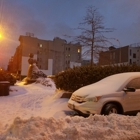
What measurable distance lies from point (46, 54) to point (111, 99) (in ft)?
164

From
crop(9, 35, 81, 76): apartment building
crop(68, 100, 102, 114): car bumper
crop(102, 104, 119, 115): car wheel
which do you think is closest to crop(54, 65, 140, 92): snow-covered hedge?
crop(68, 100, 102, 114): car bumper

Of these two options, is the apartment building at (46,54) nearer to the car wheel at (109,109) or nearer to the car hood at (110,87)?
the car hood at (110,87)

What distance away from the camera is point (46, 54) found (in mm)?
55312

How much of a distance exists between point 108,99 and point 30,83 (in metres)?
14.1

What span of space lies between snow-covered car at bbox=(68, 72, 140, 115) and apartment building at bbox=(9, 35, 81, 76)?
4459 cm

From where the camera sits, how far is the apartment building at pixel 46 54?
51656 millimetres

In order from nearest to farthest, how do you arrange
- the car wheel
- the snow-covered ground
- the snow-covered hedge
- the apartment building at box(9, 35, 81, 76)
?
1. the snow-covered ground
2. the car wheel
3. the snow-covered hedge
4. the apartment building at box(9, 35, 81, 76)

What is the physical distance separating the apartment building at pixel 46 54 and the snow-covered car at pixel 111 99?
44.6 meters

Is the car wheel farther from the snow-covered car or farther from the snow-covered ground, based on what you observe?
the snow-covered ground

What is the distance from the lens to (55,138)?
335cm

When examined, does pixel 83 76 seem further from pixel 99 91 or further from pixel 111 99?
pixel 111 99

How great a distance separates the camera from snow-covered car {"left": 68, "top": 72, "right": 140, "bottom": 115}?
6.17 metres

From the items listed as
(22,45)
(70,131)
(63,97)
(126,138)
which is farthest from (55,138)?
(22,45)

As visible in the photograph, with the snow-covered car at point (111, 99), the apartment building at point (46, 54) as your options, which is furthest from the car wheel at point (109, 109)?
the apartment building at point (46, 54)
